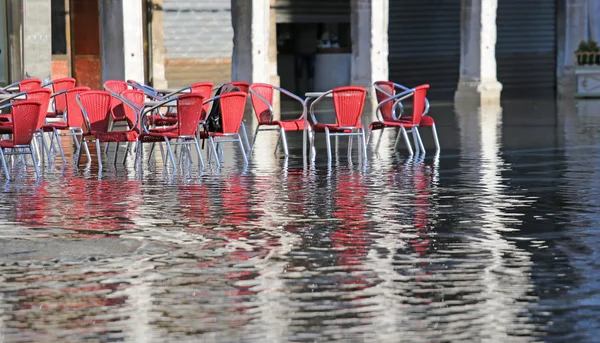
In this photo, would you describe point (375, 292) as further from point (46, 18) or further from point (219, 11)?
point (219, 11)

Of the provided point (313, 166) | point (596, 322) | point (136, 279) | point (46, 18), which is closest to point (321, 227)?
point (136, 279)

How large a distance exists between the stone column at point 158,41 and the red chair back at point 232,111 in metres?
11.7

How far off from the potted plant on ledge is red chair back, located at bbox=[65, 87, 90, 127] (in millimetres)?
15084

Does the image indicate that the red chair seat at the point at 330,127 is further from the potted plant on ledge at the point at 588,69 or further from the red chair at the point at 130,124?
the potted plant on ledge at the point at 588,69

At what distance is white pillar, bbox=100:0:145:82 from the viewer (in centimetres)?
1772

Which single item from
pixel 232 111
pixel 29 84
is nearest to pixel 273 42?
pixel 29 84

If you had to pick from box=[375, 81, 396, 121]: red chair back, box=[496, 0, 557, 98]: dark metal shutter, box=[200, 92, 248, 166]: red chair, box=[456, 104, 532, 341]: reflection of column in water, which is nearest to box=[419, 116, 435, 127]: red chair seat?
box=[375, 81, 396, 121]: red chair back

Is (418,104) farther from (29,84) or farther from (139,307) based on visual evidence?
(139,307)

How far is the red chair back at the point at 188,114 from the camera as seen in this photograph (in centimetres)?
1075

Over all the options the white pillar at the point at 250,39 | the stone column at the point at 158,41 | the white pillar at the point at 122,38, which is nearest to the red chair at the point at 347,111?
the white pillar at the point at 122,38

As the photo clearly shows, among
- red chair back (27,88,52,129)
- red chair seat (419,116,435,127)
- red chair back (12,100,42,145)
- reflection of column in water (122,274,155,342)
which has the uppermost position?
red chair back (27,88,52,129)

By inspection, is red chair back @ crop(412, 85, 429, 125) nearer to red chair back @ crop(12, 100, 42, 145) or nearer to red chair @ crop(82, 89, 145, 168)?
red chair @ crop(82, 89, 145, 168)

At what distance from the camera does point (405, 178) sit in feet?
33.3

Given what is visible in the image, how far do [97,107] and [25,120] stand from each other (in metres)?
1.36
